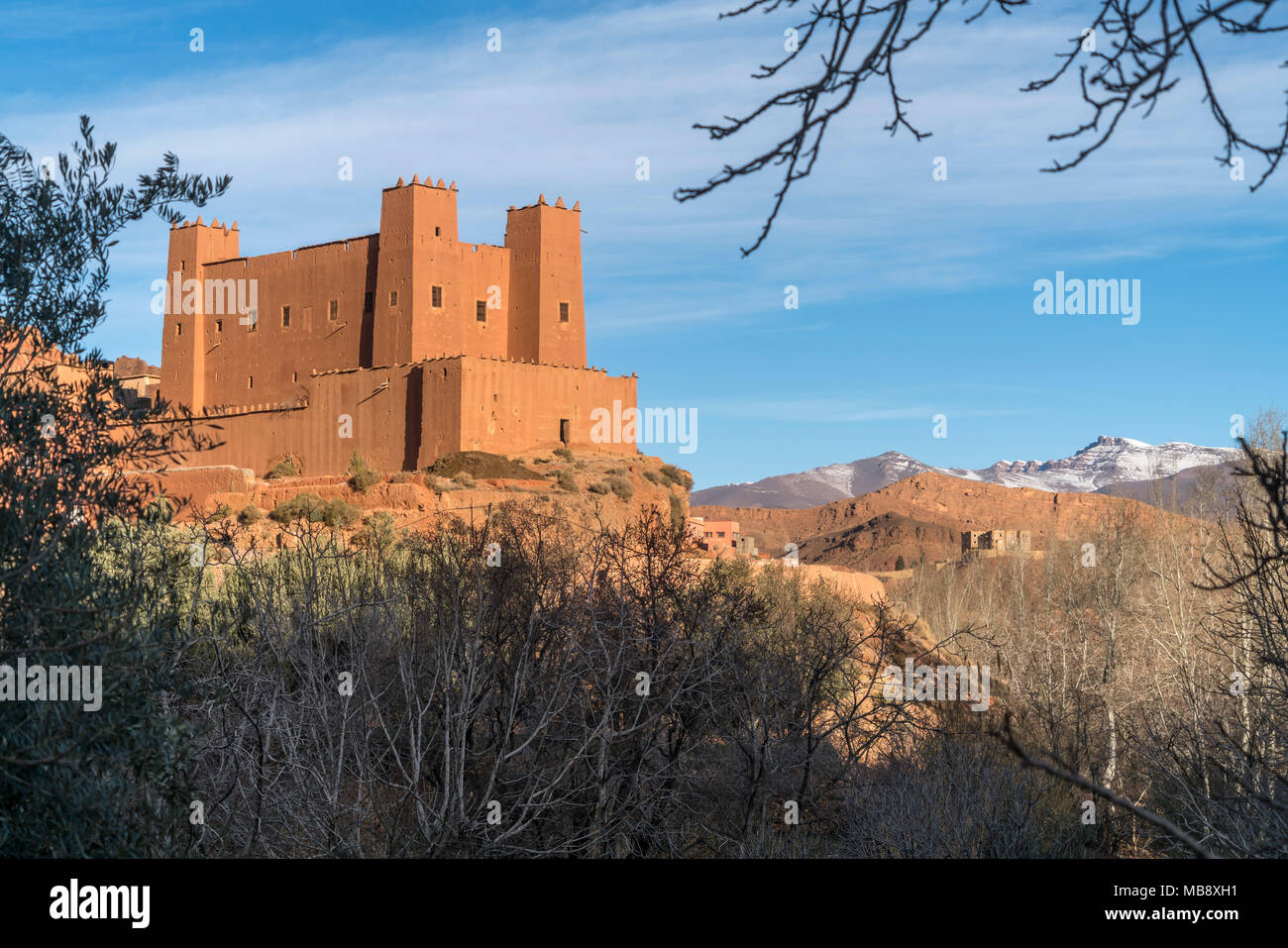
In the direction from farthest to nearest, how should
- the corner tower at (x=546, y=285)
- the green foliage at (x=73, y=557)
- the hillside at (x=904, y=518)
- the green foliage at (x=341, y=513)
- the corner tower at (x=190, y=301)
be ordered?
1. the hillside at (x=904, y=518)
2. the corner tower at (x=190, y=301)
3. the corner tower at (x=546, y=285)
4. the green foliage at (x=341, y=513)
5. the green foliage at (x=73, y=557)

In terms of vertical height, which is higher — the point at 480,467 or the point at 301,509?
the point at 480,467

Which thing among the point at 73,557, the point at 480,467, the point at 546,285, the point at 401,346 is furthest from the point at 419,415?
the point at 73,557

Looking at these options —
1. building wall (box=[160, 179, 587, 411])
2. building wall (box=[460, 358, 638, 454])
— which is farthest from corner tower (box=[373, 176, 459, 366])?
building wall (box=[460, 358, 638, 454])

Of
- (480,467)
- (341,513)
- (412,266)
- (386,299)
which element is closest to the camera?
(341,513)

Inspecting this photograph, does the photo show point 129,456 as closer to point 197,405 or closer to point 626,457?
point 626,457

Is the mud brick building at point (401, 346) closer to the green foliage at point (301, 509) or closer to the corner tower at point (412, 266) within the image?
the corner tower at point (412, 266)

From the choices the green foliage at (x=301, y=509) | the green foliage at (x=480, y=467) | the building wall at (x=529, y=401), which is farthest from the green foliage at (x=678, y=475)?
the green foliage at (x=301, y=509)

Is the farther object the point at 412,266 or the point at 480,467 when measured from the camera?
the point at 412,266

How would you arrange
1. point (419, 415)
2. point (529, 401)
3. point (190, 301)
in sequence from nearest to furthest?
point (419, 415) < point (529, 401) < point (190, 301)

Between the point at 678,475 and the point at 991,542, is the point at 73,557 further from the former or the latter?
the point at 991,542

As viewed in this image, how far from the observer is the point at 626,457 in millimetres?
39000

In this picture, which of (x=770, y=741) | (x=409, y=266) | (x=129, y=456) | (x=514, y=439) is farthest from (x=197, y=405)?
(x=129, y=456)
